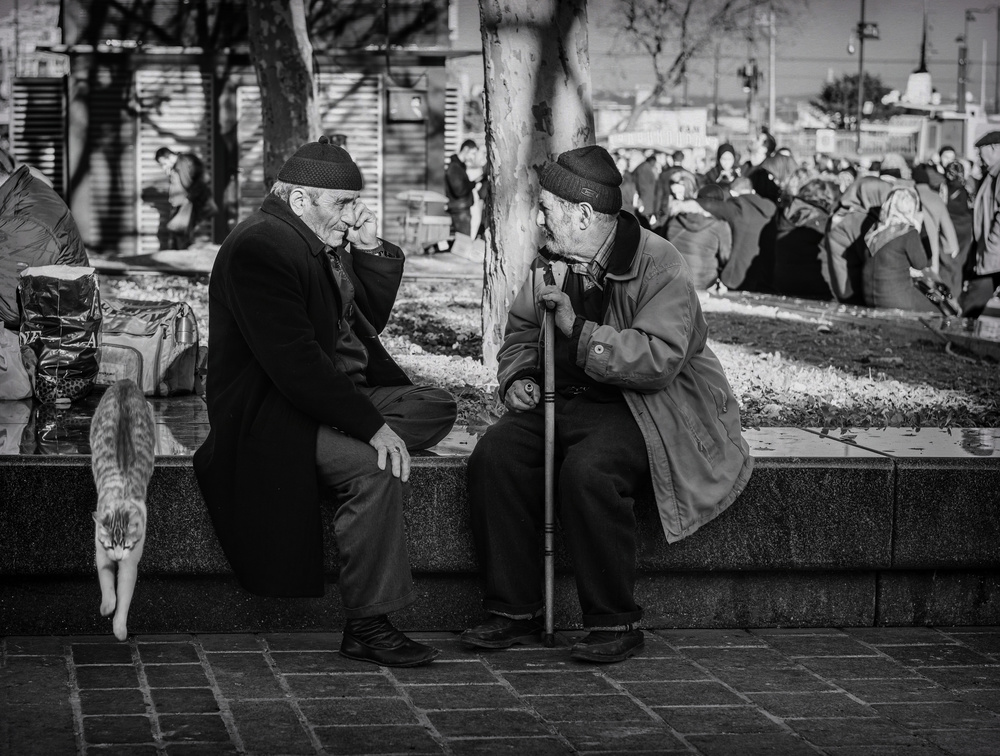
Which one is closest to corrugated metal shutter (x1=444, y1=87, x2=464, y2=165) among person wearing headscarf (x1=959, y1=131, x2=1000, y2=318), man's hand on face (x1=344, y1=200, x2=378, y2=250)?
person wearing headscarf (x1=959, y1=131, x2=1000, y2=318)

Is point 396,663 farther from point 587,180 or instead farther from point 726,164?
point 726,164

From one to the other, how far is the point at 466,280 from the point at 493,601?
38.9ft

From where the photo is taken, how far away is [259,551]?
15.0 ft

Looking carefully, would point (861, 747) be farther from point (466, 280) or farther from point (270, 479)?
point (466, 280)

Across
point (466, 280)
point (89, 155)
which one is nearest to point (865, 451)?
point (466, 280)

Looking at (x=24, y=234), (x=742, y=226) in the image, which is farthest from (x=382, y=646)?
(x=742, y=226)

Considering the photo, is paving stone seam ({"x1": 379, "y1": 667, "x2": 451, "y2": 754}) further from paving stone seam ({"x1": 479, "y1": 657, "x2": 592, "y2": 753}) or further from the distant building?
the distant building

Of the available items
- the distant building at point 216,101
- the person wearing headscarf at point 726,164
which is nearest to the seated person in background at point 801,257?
the person wearing headscarf at point 726,164

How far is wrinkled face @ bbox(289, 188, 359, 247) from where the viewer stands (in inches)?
185

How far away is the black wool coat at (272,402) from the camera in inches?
175

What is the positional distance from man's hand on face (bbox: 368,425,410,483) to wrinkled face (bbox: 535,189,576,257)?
3.05 ft

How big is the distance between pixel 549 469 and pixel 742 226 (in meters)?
12.2

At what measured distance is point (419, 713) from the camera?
13.4 feet

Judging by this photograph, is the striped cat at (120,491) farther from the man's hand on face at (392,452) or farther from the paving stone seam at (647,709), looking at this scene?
the paving stone seam at (647,709)
